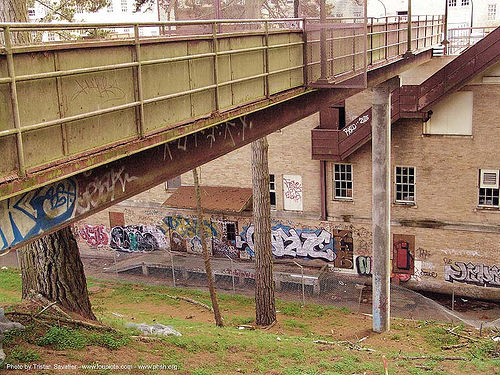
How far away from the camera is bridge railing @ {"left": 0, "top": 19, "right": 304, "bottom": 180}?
18.4 feet

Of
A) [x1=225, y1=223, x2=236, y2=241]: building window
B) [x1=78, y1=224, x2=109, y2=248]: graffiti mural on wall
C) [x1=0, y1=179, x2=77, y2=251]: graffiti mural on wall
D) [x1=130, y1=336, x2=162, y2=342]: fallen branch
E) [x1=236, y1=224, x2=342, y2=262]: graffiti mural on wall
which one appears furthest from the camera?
[x1=78, y1=224, x2=109, y2=248]: graffiti mural on wall

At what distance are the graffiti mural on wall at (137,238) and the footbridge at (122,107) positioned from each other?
19.8 m

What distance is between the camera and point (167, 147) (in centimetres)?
809

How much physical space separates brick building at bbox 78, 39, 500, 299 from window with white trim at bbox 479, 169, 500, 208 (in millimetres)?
40

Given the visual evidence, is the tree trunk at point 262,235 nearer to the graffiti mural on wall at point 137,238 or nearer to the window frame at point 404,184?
the window frame at point 404,184

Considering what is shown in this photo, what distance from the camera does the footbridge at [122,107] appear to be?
18.6 ft

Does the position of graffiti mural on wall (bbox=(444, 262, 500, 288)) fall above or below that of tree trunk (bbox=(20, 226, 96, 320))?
below

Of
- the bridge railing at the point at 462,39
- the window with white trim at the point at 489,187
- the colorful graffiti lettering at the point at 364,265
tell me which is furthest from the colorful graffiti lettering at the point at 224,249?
the bridge railing at the point at 462,39

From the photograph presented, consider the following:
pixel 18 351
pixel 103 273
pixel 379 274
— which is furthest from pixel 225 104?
pixel 103 273

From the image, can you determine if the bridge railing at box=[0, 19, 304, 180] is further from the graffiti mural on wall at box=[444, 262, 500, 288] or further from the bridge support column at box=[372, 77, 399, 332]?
the graffiti mural on wall at box=[444, 262, 500, 288]

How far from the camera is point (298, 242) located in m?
28.1

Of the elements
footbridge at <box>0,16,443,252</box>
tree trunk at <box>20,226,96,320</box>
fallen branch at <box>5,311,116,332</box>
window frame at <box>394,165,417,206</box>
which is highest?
footbridge at <box>0,16,443,252</box>

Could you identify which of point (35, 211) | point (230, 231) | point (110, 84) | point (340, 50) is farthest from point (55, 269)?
point (230, 231)

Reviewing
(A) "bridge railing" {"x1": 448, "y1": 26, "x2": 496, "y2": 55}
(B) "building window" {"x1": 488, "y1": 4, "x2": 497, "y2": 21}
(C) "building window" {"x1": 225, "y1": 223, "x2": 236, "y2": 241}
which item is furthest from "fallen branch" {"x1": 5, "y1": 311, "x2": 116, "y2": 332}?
(B) "building window" {"x1": 488, "y1": 4, "x2": 497, "y2": 21}
